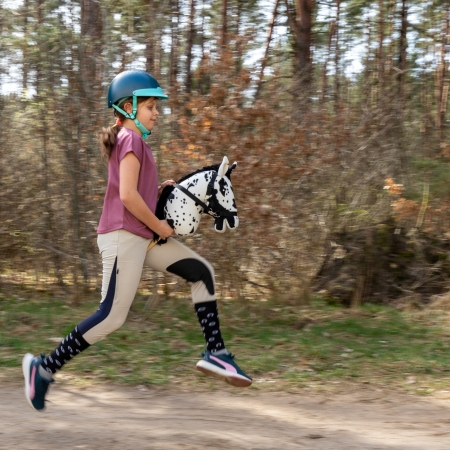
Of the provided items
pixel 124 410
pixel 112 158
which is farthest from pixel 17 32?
pixel 124 410

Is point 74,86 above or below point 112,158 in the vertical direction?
above

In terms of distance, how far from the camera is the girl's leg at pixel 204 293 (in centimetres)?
440

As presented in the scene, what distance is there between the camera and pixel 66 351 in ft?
13.9

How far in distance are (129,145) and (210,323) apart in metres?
1.34

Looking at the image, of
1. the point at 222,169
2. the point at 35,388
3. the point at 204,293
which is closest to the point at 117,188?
the point at 222,169

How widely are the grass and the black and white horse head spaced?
1641 millimetres

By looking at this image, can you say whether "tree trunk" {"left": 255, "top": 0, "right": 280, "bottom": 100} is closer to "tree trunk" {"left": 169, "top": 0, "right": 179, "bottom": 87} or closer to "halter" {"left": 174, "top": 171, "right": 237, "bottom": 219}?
"tree trunk" {"left": 169, "top": 0, "right": 179, "bottom": 87}

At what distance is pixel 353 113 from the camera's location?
9195 millimetres

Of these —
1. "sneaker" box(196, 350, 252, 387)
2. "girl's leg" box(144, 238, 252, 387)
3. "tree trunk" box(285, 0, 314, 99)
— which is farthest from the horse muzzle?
"tree trunk" box(285, 0, 314, 99)

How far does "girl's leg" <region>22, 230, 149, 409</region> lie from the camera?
413cm

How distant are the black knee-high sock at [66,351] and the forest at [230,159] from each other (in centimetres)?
332

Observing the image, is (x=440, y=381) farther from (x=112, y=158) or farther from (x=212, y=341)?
(x=112, y=158)

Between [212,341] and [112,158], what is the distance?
141cm

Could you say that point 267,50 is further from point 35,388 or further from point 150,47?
point 35,388
